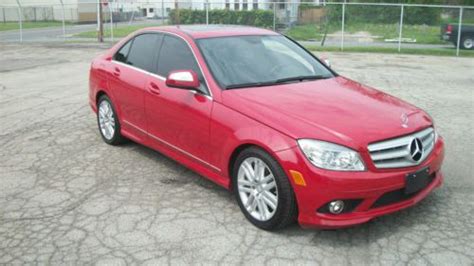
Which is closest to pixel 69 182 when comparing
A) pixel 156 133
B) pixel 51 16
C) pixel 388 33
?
pixel 156 133

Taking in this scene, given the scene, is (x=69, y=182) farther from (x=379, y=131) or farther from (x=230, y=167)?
(x=379, y=131)

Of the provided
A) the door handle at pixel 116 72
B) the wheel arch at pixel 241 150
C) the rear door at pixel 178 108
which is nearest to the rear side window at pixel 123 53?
the door handle at pixel 116 72

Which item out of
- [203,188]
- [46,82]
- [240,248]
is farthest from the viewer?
[46,82]

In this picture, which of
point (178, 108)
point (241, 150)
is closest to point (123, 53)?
point (178, 108)

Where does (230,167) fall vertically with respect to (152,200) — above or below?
above

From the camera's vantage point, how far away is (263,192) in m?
4.05

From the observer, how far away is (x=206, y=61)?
189 inches

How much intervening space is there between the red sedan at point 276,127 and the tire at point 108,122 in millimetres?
440

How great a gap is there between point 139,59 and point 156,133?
3.31 feet

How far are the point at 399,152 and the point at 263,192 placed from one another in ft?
3.56

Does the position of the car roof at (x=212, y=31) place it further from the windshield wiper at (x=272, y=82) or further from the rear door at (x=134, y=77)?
the windshield wiper at (x=272, y=82)

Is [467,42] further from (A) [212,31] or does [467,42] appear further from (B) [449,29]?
(A) [212,31]

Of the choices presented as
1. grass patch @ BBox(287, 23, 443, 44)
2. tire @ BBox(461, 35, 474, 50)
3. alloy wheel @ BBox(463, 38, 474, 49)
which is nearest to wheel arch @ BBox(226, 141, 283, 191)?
tire @ BBox(461, 35, 474, 50)

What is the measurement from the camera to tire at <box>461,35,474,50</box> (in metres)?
22.0
